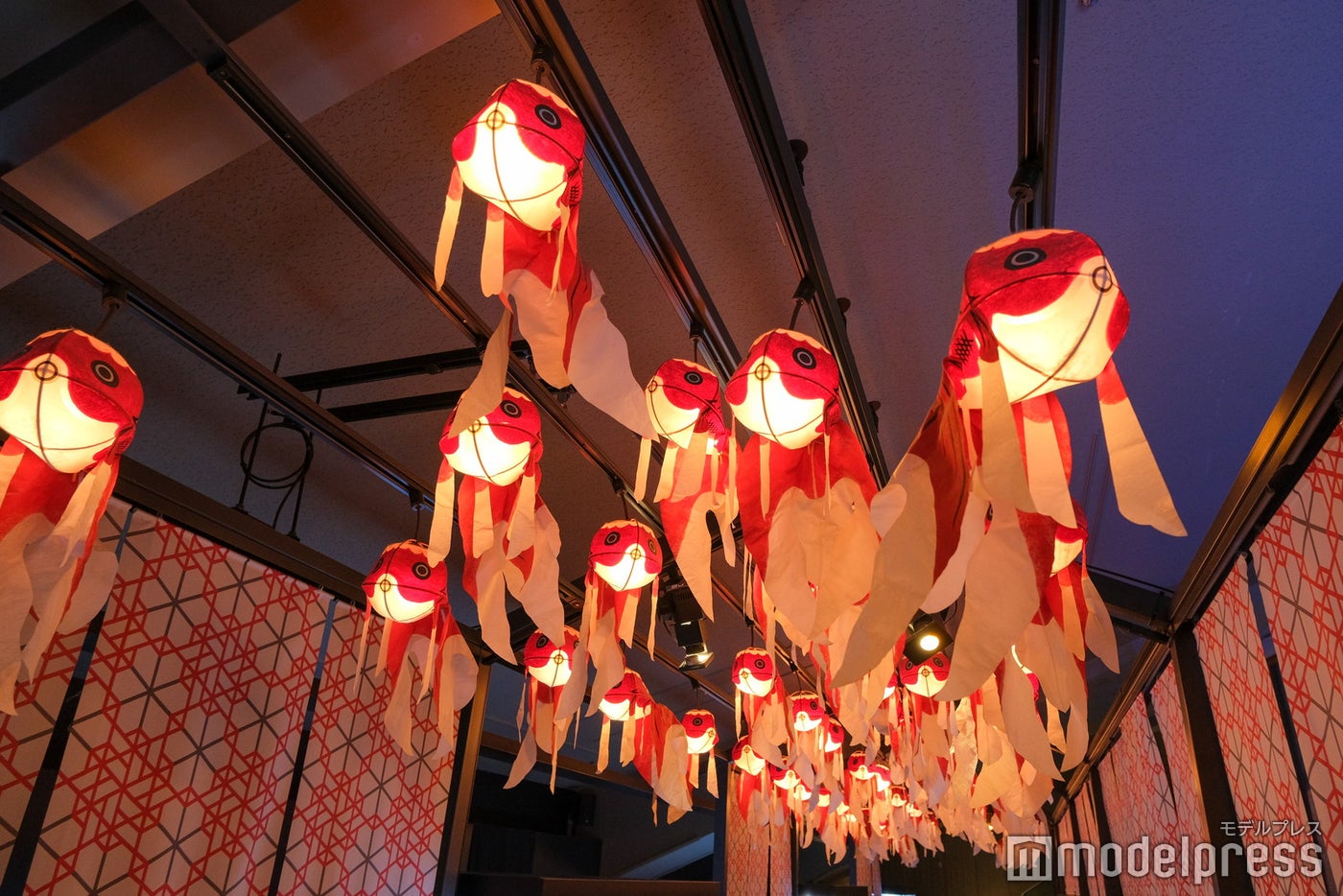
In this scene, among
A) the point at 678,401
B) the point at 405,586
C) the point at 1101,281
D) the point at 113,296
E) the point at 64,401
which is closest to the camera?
the point at 1101,281

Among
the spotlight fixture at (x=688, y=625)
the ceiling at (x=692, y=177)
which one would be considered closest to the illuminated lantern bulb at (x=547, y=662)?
the ceiling at (x=692, y=177)

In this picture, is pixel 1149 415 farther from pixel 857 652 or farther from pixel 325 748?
pixel 325 748

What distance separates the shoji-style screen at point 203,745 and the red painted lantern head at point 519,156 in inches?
83.8

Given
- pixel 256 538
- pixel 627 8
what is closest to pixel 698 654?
pixel 256 538

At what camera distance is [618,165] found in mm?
1822

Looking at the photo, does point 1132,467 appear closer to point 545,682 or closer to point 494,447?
point 494,447

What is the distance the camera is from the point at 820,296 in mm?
2373

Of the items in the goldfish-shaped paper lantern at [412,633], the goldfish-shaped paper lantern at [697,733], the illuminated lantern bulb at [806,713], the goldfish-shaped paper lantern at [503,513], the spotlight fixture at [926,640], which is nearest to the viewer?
the goldfish-shaped paper lantern at [503,513]

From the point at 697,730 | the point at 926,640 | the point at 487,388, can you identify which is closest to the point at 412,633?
the point at 487,388

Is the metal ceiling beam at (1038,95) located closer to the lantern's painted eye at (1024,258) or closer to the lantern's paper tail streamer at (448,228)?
the lantern's painted eye at (1024,258)

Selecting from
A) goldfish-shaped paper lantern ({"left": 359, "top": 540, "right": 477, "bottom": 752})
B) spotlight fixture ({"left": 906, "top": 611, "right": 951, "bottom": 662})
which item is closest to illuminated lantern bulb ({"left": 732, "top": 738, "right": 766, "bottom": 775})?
spotlight fixture ({"left": 906, "top": 611, "right": 951, "bottom": 662})

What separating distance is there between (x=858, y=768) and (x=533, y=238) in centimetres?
606

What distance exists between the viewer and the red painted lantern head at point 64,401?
1443 millimetres

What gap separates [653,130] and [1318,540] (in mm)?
2087
